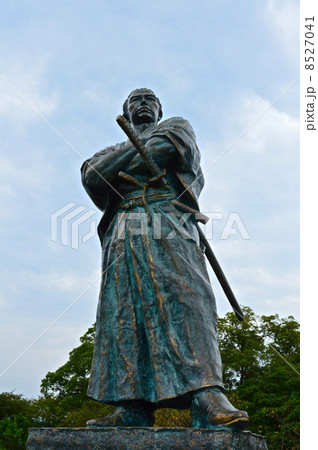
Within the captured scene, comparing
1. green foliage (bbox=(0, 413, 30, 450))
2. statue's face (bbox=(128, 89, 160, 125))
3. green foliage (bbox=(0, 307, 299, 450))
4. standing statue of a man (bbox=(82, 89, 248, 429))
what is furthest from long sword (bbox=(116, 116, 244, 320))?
green foliage (bbox=(0, 413, 30, 450))

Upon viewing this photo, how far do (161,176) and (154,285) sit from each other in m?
1.02

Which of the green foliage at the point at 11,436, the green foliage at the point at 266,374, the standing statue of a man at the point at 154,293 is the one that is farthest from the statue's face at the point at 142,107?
the green foliage at the point at 11,436

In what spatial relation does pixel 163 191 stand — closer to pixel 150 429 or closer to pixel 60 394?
pixel 150 429

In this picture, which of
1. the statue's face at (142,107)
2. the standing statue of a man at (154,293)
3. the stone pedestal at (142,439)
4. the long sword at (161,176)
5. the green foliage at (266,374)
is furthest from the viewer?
the green foliage at (266,374)

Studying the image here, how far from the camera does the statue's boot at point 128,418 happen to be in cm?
373

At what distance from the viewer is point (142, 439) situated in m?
3.25

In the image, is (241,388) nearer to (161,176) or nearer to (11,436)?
(11,436)

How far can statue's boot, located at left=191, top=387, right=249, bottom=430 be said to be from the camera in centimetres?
322

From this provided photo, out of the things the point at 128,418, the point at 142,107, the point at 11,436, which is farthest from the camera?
the point at 11,436

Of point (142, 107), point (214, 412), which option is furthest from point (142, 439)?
point (142, 107)

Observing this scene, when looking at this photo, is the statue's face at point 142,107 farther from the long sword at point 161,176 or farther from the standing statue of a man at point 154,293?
the long sword at point 161,176

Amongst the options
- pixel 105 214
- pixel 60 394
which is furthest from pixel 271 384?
pixel 105 214

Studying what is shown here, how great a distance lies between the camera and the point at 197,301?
12.8ft

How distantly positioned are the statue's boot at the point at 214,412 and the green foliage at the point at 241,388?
18.0m
